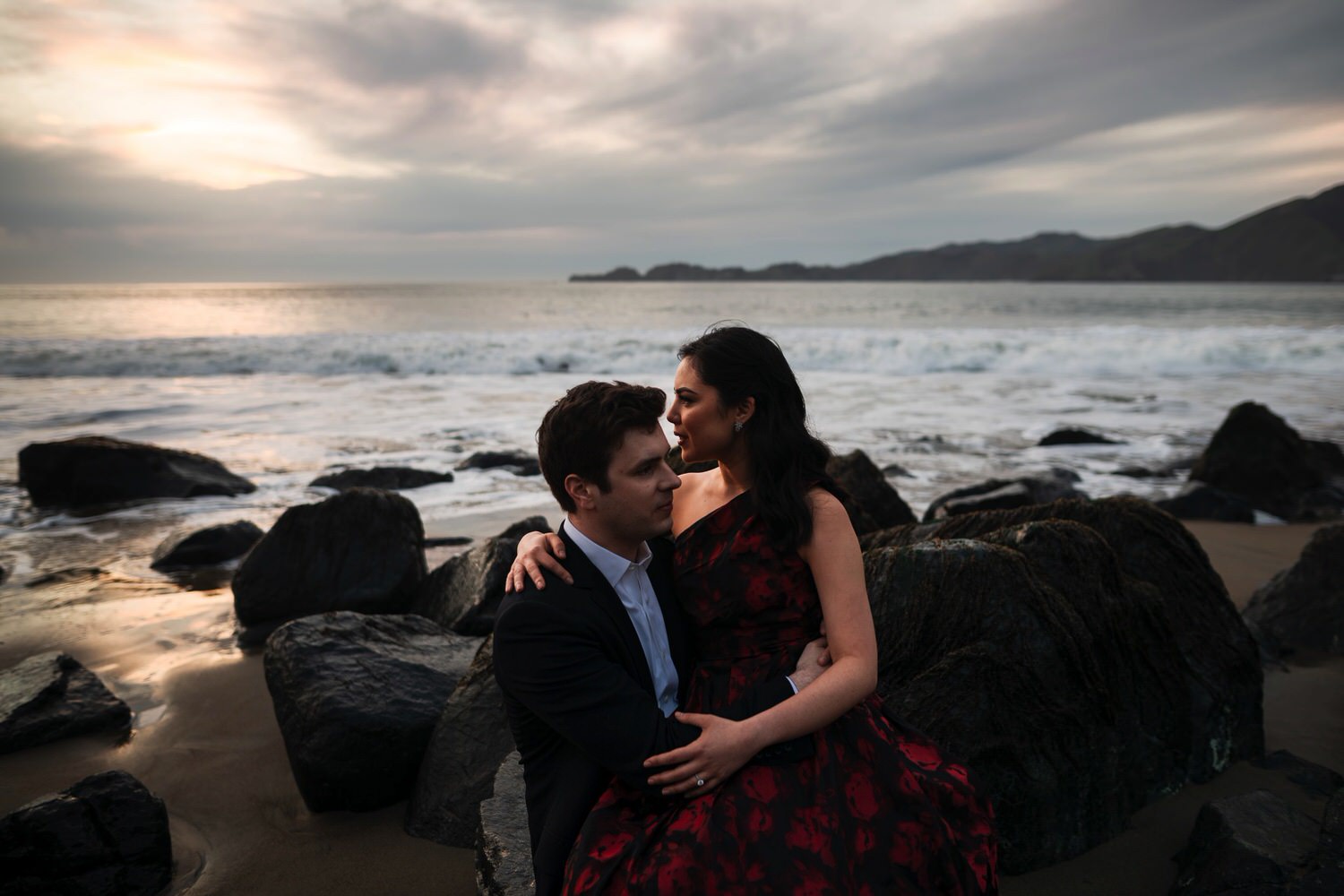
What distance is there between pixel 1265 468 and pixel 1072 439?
3939 millimetres

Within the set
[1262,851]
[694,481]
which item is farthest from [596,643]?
[1262,851]

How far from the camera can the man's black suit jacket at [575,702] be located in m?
2.17

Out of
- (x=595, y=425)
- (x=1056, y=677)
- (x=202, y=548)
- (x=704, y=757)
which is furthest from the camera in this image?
(x=202, y=548)

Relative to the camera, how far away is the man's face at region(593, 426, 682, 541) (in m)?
2.39

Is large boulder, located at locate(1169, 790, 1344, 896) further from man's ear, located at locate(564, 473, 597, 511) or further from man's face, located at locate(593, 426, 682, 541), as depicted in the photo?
man's ear, located at locate(564, 473, 597, 511)

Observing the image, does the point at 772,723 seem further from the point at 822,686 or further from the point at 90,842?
the point at 90,842

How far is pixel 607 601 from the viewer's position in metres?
2.39

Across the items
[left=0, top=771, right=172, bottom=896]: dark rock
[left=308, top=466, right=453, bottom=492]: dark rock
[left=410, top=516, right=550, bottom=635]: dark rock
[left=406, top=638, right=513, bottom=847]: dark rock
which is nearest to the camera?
[left=0, top=771, right=172, bottom=896]: dark rock

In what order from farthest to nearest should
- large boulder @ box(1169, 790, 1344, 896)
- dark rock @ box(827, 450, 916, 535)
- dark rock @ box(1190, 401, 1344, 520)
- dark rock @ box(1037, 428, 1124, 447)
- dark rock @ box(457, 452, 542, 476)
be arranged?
dark rock @ box(1037, 428, 1124, 447) < dark rock @ box(457, 452, 542, 476) < dark rock @ box(1190, 401, 1344, 520) < dark rock @ box(827, 450, 916, 535) < large boulder @ box(1169, 790, 1344, 896)

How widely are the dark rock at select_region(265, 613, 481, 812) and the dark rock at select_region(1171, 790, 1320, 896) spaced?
332 cm

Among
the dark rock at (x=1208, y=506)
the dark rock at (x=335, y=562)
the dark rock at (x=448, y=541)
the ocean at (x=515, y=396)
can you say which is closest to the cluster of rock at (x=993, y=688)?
the dark rock at (x=335, y=562)

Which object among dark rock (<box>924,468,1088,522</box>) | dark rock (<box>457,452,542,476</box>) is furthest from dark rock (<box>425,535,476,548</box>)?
dark rock (<box>924,468,1088,522</box>)

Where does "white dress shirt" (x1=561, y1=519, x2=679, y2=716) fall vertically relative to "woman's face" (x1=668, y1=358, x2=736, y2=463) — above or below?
below

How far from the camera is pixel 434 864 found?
365cm
